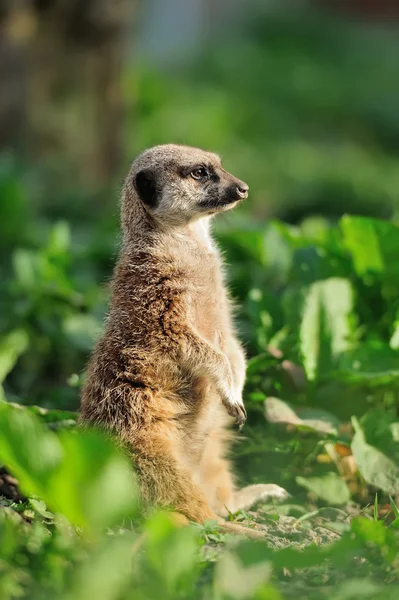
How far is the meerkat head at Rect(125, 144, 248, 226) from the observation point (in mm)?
3775

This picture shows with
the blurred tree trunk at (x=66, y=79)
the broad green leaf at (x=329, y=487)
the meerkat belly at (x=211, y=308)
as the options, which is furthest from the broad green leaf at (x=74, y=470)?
the blurred tree trunk at (x=66, y=79)

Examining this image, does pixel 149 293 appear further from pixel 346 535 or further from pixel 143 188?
pixel 346 535

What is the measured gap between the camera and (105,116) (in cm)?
972

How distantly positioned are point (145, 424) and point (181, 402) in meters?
0.21

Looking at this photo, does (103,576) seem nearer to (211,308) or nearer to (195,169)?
(211,308)

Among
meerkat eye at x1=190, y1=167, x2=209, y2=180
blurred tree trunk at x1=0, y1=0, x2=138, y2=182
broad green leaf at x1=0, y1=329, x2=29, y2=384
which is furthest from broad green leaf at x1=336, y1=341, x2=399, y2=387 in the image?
blurred tree trunk at x1=0, y1=0, x2=138, y2=182

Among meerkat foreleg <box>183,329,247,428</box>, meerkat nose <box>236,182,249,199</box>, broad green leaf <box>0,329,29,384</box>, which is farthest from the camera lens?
broad green leaf <box>0,329,29,384</box>

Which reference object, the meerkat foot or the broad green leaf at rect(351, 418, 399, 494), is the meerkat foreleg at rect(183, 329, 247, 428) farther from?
the broad green leaf at rect(351, 418, 399, 494)

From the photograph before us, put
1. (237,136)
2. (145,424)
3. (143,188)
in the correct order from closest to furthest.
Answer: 1. (145,424)
2. (143,188)
3. (237,136)

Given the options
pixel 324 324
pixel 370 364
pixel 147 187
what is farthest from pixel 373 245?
pixel 147 187

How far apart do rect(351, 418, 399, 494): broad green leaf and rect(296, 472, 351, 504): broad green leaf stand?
0.15 m

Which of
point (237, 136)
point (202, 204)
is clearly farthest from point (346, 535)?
point (237, 136)

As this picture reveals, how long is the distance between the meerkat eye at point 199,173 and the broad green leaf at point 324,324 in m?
0.72

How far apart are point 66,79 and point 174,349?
21.5ft
